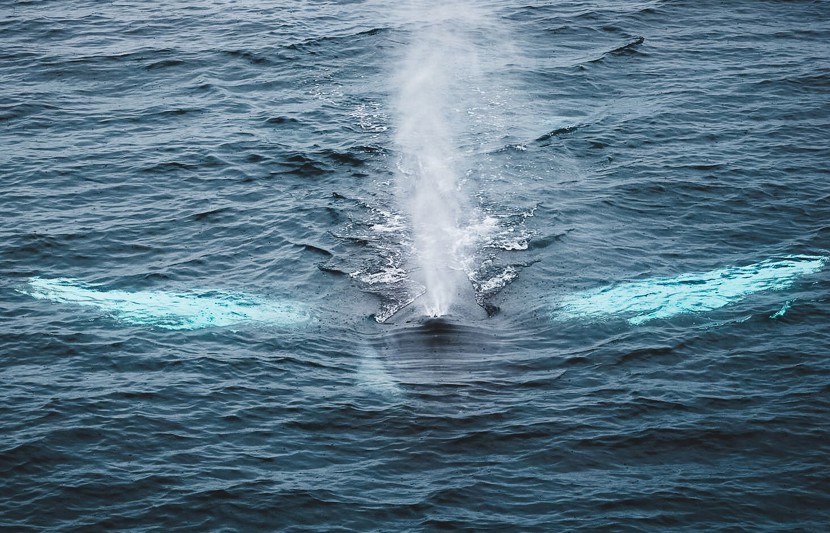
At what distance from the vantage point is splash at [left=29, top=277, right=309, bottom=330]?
23.3 metres

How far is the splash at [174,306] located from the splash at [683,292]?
247 inches

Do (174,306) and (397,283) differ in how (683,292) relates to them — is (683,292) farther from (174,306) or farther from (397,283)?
(174,306)

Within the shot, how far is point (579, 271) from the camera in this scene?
25.5 meters

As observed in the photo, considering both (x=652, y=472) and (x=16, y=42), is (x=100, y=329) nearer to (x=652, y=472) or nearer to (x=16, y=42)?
(x=652, y=472)

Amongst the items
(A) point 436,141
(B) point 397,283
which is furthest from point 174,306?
(A) point 436,141

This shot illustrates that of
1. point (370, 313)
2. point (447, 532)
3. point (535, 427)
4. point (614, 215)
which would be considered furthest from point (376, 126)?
point (447, 532)

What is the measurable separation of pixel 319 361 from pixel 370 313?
2.13 meters

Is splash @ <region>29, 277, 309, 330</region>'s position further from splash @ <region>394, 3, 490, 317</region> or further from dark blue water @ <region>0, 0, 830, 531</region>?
splash @ <region>394, 3, 490, 317</region>

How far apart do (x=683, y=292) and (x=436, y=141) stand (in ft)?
36.7

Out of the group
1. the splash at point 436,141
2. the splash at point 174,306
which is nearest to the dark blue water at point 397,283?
the splash at point 174,306

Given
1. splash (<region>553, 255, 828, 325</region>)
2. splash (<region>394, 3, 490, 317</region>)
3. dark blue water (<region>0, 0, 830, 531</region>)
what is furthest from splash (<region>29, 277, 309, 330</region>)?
splash (<region>553, 255, 828, 325</region>)

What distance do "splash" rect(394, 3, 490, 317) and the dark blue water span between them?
1.27 ft

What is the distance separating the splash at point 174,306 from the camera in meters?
23.3

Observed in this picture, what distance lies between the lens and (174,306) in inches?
944
